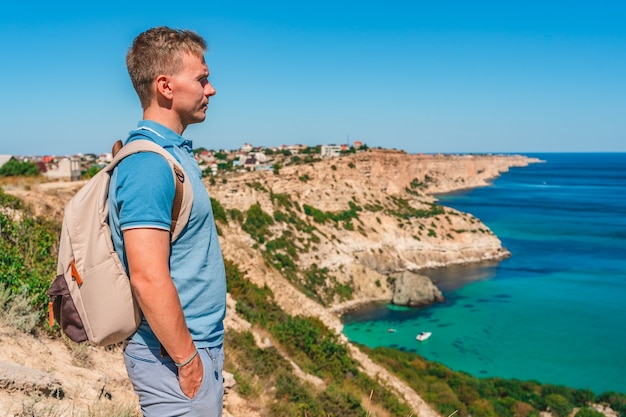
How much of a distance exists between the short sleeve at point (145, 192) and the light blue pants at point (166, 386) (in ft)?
1.66

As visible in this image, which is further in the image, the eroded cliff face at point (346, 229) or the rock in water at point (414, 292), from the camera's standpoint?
the rock in water at point (414, 292)

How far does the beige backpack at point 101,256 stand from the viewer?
4.80 feet

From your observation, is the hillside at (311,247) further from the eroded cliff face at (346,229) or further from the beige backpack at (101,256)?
the beige backpack at (101,256)

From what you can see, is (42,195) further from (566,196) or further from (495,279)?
(566,196)

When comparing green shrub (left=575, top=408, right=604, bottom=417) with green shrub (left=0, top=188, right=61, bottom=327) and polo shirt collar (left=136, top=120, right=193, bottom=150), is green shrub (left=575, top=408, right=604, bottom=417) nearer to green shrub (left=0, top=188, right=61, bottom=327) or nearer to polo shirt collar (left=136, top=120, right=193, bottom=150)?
green shrub (left=0, top=188, right=61, bottom=327)

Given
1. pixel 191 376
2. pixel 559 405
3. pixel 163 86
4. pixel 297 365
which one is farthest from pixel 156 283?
pixel 559 405

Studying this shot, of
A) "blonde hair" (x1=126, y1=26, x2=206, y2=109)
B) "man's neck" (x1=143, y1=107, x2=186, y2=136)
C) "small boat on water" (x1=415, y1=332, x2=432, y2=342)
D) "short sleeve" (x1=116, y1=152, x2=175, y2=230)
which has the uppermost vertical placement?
"blonde hair" (x1=126, y1=26, x2=206, y2=109)

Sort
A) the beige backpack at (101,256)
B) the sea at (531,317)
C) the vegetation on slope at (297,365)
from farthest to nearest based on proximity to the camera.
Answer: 1. the sea at (531,317)
2. the vegetation on slope at (297,365)
3. the beige backpack at (101,256)

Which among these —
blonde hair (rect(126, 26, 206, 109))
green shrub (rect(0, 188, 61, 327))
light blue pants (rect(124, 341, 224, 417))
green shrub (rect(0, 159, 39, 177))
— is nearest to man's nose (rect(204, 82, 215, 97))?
blonde hair (rect(126, 26, 206, 109))

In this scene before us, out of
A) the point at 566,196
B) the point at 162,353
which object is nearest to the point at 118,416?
the point at 162,353

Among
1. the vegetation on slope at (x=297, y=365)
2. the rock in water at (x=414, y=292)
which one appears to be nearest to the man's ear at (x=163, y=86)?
the vegetation on slope at (x=297, y=365)

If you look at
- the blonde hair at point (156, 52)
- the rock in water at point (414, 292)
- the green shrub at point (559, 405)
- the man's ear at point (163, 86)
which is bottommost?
the rock in water at point (414, 292)

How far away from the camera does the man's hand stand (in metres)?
1.49

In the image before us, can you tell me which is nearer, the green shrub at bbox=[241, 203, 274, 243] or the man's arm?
the man's arm
